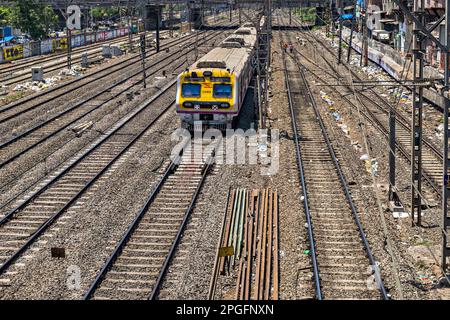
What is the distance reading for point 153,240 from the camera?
13.7 m

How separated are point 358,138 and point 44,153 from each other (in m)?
11.5

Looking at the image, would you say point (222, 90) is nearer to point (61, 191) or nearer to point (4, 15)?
point (61, 191)

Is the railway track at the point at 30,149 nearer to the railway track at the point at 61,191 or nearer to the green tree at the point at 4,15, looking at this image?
the railway track at the point at 61,191

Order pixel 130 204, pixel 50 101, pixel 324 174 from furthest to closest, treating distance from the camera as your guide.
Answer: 1. pixel 50 101
2. pixel 324 174
3. pixel 130 204

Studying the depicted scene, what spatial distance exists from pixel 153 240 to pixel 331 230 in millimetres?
4035

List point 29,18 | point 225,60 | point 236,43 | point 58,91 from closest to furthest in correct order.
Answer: point 225,60
point 236,43
point 58,91
point 29,18

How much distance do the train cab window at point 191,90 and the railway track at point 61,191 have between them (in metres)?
2.47

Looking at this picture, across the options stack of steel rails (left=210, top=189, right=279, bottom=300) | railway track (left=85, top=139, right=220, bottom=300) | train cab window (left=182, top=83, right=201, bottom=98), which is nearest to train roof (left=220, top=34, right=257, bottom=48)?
train cab window (left=182, top=83, right=201, bottom=98)

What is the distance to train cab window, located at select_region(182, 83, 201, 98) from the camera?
922 inches

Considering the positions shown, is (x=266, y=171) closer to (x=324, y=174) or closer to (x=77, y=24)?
(x=324, y=174)

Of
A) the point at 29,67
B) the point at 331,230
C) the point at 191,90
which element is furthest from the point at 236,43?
the point at 29,67
